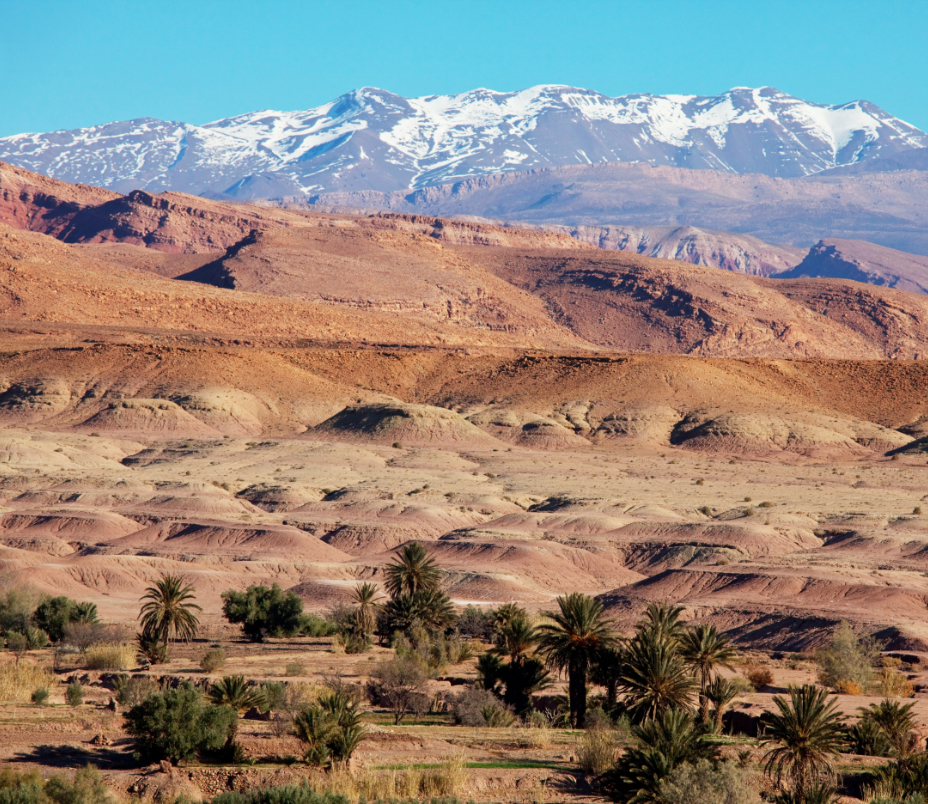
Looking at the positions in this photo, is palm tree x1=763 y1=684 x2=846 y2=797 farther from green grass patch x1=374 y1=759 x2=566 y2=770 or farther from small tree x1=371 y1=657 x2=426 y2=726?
small tree x1=371 y1=657 x2=426 y2=726

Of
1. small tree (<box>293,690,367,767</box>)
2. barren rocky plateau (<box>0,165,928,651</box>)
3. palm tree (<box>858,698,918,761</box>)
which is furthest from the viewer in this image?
barren rocky plateau (<box>0,165,928,651</box>)

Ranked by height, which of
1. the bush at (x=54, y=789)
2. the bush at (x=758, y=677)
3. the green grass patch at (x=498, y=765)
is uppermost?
the bush at (x=54, y=789)

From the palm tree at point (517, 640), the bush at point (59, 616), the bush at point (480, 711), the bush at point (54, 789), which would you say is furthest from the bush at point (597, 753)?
the bush at point (59, 616)

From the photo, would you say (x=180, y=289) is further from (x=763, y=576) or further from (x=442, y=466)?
(x=763, y=576)

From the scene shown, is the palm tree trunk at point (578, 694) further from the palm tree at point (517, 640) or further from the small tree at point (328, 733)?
the small tree at point (328, 733)

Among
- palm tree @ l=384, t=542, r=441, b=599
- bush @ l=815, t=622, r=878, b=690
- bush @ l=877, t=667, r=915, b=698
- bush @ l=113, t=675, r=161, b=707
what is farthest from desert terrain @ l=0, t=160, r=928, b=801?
palm tree @ l=384, t=542, r=441, b=599

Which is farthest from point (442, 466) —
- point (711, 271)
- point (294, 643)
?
point (711, 271)

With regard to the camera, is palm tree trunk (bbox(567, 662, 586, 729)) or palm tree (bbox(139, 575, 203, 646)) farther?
palm tree (bbox(139, 575, 203, 646))

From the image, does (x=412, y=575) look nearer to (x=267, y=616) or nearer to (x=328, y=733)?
(x=267, y=616)
